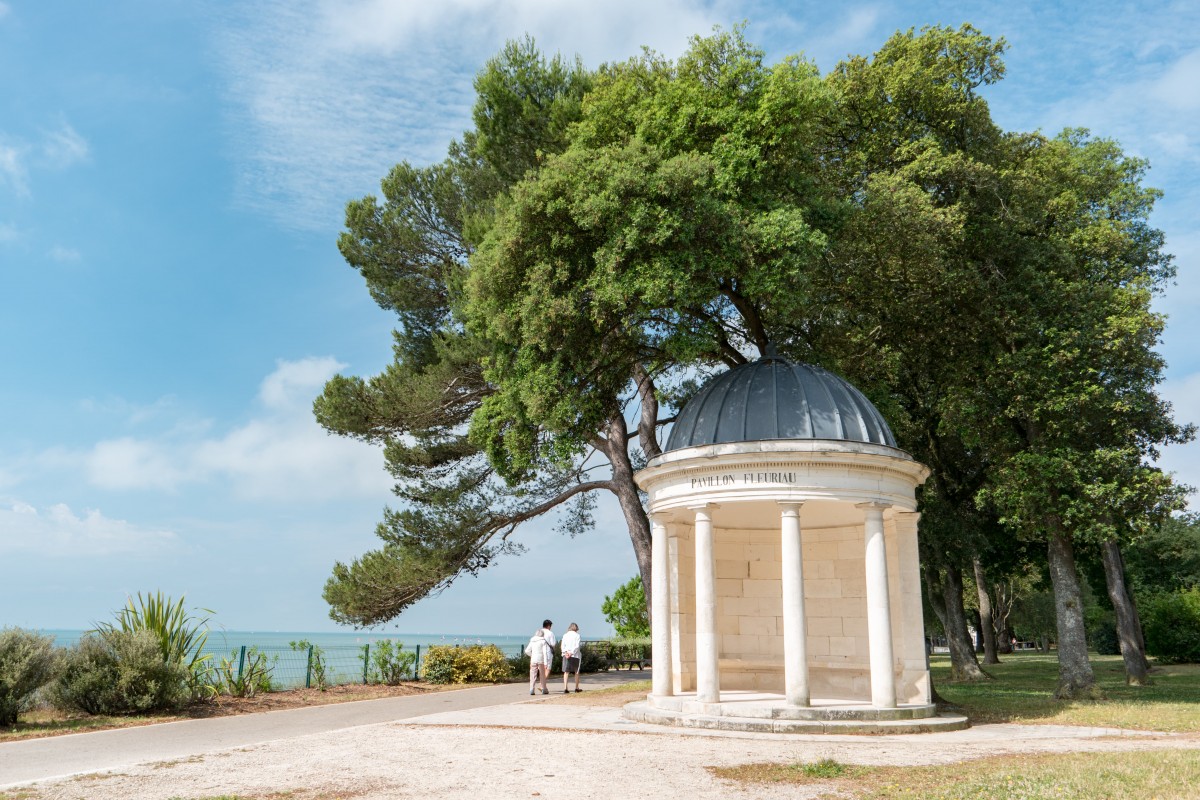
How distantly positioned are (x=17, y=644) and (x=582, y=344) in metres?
12.0

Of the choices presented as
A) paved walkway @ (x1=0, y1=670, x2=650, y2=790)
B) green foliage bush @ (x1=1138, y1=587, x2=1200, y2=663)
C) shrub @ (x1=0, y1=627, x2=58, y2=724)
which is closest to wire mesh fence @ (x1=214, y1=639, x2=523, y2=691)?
paved walkway @ (x1=0, y1=670, x2=650, y2=790)

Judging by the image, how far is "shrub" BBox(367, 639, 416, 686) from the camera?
2531 centimetres

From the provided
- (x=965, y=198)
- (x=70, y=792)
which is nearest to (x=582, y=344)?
(x=965, y=198)

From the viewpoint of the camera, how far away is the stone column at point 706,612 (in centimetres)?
1572

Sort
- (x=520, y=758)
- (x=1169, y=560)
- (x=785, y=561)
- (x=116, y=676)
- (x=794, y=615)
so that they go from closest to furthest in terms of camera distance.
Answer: (x=520, y=758), (x=794, y=615), (x=785, y=561), (x=116, y=676), (x=1169, y=560)

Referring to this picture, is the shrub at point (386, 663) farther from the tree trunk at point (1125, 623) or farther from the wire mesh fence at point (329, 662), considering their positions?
the tree trunk at point (1125, 623)

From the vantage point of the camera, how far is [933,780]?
9945 mm

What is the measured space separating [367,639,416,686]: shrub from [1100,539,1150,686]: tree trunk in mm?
21366

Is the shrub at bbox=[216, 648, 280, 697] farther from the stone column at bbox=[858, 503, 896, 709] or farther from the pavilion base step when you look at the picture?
the stone column at bbox=[858, 503, 896, 709]

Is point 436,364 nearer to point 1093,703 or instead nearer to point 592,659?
point 592,659

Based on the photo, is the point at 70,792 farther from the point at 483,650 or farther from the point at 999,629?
the point at 999,629

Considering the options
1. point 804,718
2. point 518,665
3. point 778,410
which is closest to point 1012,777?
point 804,718

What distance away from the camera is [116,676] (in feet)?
56.4

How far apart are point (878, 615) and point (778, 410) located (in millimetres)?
4033
